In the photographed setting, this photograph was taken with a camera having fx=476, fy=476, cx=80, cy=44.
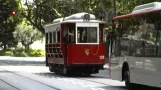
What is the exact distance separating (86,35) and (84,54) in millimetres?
1038

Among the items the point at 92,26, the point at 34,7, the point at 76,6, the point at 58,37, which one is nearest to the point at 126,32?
the point at 92,26

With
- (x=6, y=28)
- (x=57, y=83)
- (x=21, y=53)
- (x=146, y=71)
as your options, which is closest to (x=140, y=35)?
(x=146, y=71)

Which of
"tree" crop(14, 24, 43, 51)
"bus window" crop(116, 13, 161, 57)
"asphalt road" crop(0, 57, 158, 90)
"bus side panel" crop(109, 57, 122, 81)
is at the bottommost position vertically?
"asphalt road" crop(0, 57, 158, 90)

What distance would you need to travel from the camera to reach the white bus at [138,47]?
557 inches

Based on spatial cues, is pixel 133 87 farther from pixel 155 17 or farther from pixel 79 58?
pixel 79 58

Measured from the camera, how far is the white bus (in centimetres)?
1415

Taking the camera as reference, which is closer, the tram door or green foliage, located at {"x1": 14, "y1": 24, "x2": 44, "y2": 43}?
the tram door

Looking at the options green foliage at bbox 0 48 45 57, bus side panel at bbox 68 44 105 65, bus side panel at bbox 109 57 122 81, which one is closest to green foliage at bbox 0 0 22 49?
green foliage at bbox 0 48 45 57

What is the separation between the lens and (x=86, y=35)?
25750 mm

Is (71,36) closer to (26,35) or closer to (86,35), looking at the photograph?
(86,35)

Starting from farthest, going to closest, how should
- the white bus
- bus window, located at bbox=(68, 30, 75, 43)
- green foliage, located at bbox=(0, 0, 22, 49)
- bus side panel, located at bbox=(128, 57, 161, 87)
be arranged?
1. green foliage, located at bbox=(0, 0, 22, 49)
2. bus window, located at bbox=(68, 30, 75, 43)
3. the white bus
4. bus side panel, located at bbox=(128, 57, 161, 87)

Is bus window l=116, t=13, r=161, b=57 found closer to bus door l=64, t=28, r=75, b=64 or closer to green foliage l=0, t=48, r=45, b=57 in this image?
bus door l=64, t=28, r=75, b=64

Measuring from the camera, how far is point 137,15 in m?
16.0

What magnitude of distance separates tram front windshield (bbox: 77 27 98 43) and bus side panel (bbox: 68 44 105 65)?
319mm
